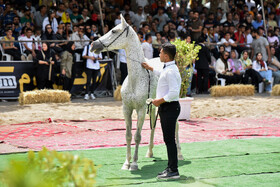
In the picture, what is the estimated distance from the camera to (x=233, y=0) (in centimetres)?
2381

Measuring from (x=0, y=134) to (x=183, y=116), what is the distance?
4.82m

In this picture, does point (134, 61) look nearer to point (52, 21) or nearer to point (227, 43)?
point (52, 21)

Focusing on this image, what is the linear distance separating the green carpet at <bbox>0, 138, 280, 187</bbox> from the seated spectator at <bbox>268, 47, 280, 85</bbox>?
11587 millimetres

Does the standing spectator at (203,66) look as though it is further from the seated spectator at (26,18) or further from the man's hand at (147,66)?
the man's hand at (147,66)

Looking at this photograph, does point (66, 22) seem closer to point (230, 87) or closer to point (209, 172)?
point (230, 87)

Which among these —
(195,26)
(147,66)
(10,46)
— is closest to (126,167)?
(147,66)

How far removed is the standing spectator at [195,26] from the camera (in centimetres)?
1911

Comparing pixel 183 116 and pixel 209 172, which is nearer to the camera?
pixel 209 172

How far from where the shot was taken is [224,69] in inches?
722

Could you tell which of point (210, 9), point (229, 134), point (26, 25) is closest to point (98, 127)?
point (229, 134)

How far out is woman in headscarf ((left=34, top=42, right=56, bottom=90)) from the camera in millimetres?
15125

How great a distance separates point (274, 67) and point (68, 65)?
929cm

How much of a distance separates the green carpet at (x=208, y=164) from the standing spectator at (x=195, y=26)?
11.1m

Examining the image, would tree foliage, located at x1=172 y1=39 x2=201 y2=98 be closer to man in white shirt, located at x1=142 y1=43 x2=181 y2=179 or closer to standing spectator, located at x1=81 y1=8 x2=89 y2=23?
man in white shirt, located at x1=142 y1=43 x2=181 y2=179
